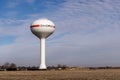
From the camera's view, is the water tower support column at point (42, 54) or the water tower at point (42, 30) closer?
the water tower at point (42, 30)

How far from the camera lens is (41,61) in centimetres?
9756

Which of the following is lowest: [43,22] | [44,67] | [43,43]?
[44,67]

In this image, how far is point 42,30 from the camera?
94.9 metres

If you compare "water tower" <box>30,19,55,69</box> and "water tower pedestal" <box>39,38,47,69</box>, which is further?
"water tower pedestal" <box>39,38,47,69</box>

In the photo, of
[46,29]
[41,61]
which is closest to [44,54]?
[41,61]

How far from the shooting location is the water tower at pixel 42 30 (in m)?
95.1

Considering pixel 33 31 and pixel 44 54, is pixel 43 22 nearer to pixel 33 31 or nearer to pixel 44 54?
pixel 33 31

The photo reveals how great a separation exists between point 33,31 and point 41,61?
10.1 meters

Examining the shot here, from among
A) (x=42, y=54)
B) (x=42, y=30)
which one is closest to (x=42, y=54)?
(x=42, y=54)

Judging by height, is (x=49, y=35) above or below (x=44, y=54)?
above

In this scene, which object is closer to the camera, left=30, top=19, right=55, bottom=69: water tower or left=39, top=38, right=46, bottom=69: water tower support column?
left=30, top=19, right=55, bottom=69: water tower

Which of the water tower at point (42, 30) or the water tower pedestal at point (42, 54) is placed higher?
the water tower at point (42, 30)

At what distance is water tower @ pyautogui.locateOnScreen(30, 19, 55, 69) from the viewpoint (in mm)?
95062

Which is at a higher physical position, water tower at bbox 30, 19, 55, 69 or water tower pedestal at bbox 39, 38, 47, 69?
water tower at bbox 30, 19, 55, 69
